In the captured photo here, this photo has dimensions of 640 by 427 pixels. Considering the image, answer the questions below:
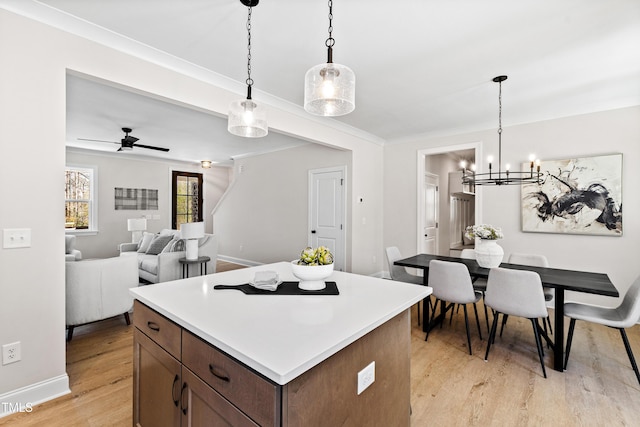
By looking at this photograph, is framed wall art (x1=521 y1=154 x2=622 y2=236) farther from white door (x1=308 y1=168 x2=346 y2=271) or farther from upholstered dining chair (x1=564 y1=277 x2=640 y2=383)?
white door (x1=308 y1=168 x2=346 y2=271)

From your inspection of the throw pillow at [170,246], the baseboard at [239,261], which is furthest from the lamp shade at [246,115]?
the baseboard at [239,261]

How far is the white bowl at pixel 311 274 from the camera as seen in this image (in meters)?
1.49

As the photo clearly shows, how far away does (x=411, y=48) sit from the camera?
2426mm

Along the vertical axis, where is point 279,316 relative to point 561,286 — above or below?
above

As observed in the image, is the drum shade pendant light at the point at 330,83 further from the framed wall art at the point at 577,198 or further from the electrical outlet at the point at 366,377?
the framed wall art at the point at 577,198

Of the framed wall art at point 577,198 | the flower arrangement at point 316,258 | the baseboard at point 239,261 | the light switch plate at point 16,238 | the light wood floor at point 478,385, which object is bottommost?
the light wood floor at point 478,385

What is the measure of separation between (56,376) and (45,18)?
237cm

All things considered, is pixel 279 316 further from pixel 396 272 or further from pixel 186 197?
pixel 186 197

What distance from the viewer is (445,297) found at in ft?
9.34

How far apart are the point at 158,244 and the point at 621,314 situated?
583cm

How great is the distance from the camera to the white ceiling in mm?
1970

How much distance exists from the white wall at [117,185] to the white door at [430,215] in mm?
5935

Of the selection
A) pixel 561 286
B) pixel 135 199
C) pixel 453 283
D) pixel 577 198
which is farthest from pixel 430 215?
pixel 135 199

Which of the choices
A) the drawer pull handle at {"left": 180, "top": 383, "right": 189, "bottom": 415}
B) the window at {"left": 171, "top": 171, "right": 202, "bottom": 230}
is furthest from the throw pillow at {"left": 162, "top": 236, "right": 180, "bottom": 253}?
the drawer pull handle at {"left": 180, "top": 383, "right": 189, "bottom": 415}
